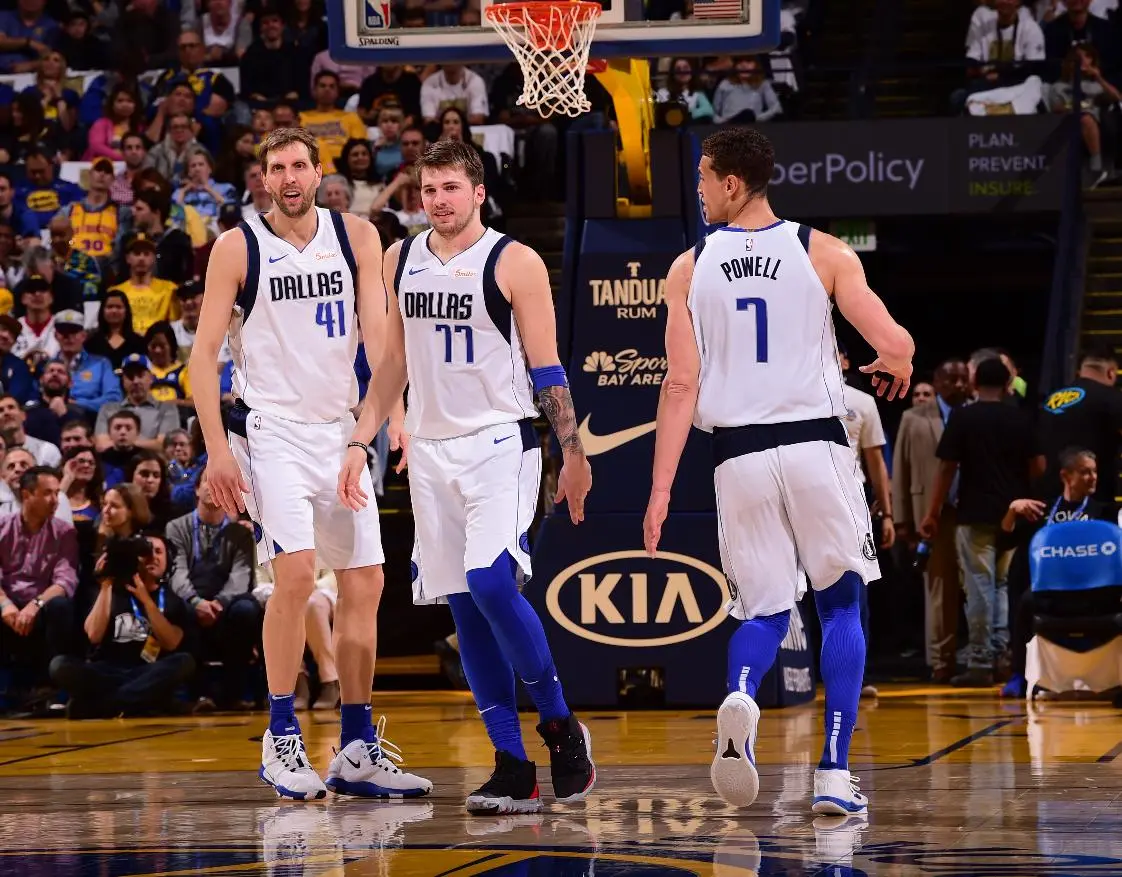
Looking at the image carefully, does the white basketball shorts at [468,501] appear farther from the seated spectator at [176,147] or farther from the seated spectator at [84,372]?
A: the seated spectator at [176,147]

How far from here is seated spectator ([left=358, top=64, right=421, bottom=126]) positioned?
16.4 metres

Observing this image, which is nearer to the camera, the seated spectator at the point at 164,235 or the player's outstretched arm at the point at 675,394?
the player's outstretched arm at the point at 675,394

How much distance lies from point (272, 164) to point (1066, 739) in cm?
414

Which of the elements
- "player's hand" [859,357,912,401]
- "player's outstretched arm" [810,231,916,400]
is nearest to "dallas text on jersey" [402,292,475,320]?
"player's outstretched arm" [810,231,916,400]

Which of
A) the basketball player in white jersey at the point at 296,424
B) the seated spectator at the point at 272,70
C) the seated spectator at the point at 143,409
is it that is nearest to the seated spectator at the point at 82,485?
the seated spectator at the point at 143,409

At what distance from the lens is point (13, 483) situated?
11570 mm

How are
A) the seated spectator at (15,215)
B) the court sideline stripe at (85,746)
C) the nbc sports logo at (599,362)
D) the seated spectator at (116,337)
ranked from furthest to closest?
the seated spectator at (15,215), the seated spectator at (116,337), the nbc sports logo at (599,362), the court sideline stripe at (85,746)

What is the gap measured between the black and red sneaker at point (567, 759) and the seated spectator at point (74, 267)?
9888mm

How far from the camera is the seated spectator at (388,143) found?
1551 cm

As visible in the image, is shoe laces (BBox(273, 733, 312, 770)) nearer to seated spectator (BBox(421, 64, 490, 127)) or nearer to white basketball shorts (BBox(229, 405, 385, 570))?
white basketball shorts (BBox(229, 405, 385, 570))

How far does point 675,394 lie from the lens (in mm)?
5855

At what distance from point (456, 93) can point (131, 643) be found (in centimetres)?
724

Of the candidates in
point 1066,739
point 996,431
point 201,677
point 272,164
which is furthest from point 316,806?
point 996,431

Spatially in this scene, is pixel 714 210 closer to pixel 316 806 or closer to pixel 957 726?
pixel 316 806
